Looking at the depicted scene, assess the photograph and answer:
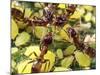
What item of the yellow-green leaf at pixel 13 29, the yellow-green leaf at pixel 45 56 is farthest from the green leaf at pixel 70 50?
the yellow-green leaf at pixel 13 29

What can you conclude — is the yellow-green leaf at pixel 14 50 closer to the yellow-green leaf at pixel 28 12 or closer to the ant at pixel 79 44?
the yellow-green leaf at pixel 28 12

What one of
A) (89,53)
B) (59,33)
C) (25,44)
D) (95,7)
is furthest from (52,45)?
(95,7)

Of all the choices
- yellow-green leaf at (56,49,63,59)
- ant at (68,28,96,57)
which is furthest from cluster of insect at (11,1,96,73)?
yellow-green leaf at (56,49,63,59)

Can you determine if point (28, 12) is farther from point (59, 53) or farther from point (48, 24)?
point (59, 53)

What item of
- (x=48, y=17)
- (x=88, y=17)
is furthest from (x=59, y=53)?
(x=88, y=17)
